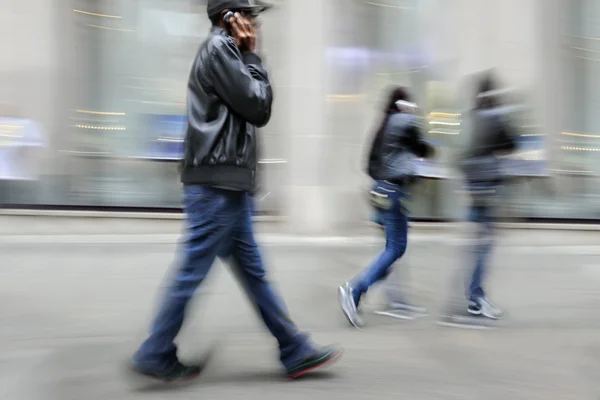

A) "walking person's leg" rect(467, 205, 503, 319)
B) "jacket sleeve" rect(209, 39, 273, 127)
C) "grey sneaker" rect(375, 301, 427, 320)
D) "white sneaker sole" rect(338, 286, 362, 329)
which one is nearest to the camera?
"jacket sleeve" rect(209, 39, 273, 127)

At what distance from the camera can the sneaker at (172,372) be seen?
345 centimetres

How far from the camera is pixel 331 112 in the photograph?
27.9 feet

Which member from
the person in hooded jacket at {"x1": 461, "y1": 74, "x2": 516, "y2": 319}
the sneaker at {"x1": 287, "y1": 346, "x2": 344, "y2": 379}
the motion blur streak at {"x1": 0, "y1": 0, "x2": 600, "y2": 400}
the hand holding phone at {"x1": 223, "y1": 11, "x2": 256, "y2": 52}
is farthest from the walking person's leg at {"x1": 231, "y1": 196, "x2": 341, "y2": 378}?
the motion blur streak at {"x1": 0, "y1": 0, "x2": 600, "y2": 400}

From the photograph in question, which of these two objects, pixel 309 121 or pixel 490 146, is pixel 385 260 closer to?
pixel 490 146

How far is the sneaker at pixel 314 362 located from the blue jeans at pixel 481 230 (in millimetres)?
1703

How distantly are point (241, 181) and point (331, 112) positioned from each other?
17.2ft

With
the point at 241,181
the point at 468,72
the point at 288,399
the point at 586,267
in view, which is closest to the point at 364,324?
the point at 288,399

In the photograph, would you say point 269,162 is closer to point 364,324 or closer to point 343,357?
point 364,324

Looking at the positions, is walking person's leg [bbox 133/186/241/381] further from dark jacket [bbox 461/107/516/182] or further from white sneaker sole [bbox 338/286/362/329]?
dark jacket [bbox 461/107/516/182]

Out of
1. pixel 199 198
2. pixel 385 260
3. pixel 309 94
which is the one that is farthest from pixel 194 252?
pixel 309 94

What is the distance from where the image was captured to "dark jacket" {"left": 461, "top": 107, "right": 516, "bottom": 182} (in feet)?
16.0

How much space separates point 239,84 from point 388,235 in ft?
6.88

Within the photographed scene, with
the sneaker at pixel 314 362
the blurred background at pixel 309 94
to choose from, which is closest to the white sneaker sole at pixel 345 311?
the sneaker at pixel 314 362

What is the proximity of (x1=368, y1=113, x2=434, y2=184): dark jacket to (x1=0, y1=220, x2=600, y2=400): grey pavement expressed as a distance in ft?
2.36
